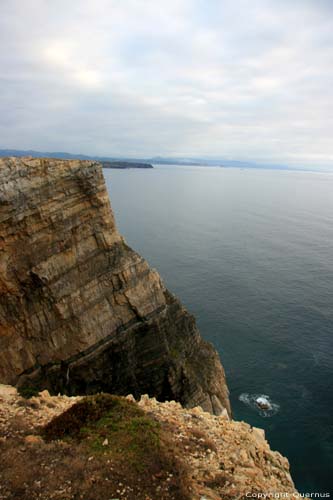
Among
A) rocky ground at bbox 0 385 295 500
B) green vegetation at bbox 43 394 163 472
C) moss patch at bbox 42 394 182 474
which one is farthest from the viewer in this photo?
green vegetation at bbox 43 394 163 472

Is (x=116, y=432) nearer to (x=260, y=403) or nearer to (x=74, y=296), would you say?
(x=74, y=296)

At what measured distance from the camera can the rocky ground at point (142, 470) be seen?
1341 cm

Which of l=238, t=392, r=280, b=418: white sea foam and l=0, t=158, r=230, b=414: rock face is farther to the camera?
l=238, t=392, r=280, b=418: white sea foam

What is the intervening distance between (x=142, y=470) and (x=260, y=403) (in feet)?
111

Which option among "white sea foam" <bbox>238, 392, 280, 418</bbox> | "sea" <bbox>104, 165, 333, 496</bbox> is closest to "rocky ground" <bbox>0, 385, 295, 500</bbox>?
"sea" <bbox>104, 165, 333, 496</bbox>

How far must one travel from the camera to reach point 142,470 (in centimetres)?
1434

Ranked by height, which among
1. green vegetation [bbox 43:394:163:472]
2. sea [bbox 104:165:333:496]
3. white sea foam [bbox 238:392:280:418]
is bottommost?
white sea foam [bbox 238:392:280:418]

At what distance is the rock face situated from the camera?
28328 mm

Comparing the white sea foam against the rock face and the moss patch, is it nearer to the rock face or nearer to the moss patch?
the rock face

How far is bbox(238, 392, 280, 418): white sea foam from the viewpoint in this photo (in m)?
42.7

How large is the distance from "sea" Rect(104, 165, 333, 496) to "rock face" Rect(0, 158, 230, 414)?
1134 centimetres

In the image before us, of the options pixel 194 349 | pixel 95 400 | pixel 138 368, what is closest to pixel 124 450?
pixel 95 400

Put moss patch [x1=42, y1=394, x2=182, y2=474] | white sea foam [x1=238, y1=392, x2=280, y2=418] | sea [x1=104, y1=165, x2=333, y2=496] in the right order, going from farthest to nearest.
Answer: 1. white sea foam [x1=238, y1=392, x2=280, y2=418]
2. sea [x1=104, y1=165, x2=333, y2=496]
3. moss patch [x1=42, y1=394, x2=182, y2=474]

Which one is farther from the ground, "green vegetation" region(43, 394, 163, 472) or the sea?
"green vegetation" region(43, 394, 163, 472)
